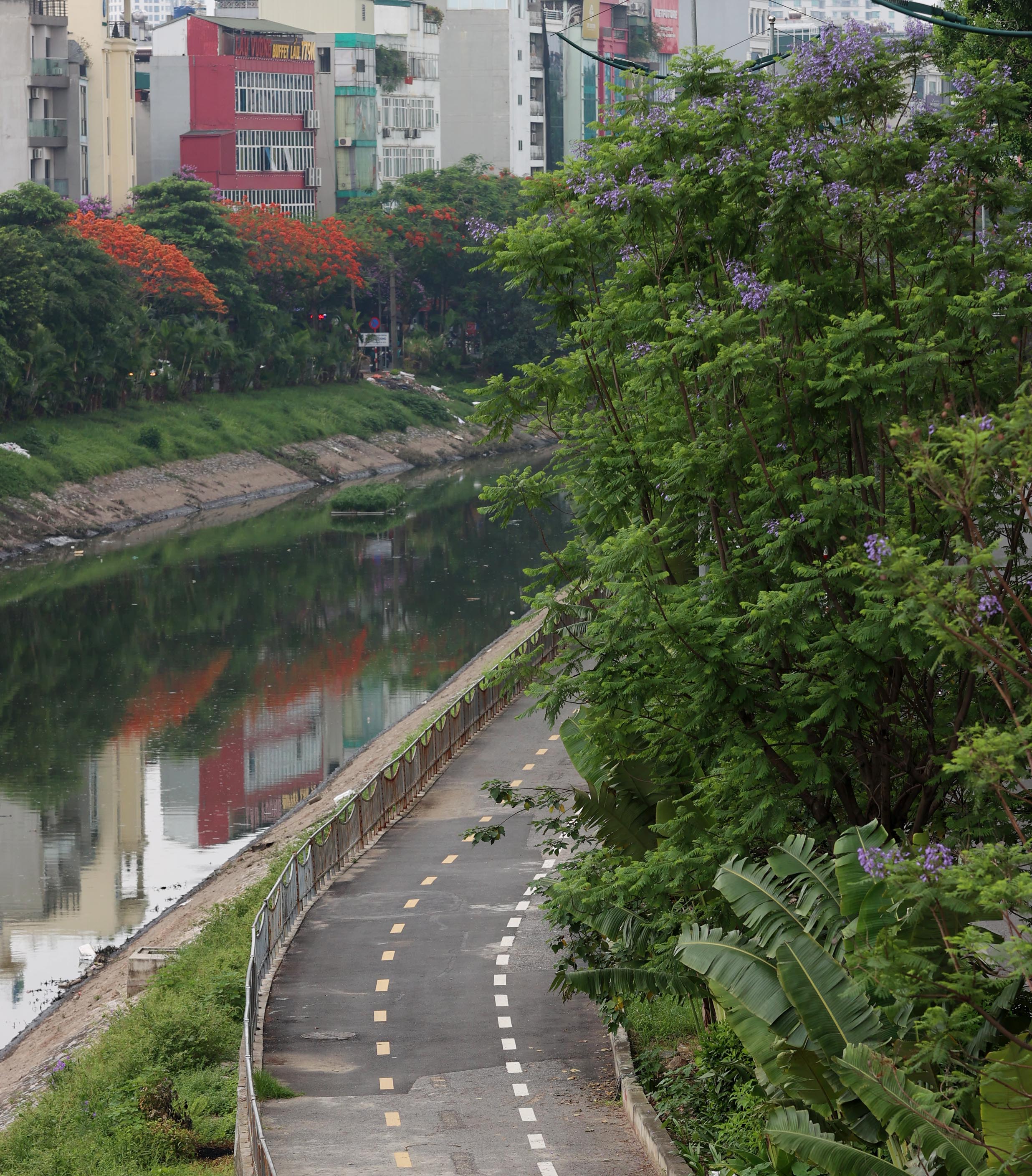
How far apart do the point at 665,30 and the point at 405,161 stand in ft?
138

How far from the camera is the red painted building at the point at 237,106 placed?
112 m

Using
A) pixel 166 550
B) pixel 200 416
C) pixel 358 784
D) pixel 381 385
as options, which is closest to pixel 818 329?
pixel 358 784

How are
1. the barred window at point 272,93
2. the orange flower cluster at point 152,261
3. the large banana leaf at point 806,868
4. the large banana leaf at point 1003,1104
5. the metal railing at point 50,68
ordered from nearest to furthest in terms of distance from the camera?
the large banana leaf at point 1003,1104
the large banana leaf at point 806,868
the orange flower cluster at point 152,261
the metal railing at point 50,68
the barred window at point 272,93

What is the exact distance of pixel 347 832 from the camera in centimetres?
2953

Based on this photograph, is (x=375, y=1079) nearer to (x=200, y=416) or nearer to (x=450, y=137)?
(x=200, y=416)

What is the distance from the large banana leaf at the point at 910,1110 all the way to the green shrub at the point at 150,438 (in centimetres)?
7439

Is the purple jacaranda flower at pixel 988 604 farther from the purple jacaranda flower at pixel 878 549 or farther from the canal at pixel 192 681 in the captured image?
the canal at pixel 192 681

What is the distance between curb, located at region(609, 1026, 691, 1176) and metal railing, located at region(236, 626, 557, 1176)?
3.55 m

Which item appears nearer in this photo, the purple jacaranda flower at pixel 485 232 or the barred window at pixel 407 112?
the purple jacaranda flower at pixel 485 232

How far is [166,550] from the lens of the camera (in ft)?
237

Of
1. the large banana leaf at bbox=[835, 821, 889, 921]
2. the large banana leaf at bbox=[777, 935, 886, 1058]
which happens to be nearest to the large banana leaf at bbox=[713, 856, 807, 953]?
the large banana leaf at bbox=[777, 935, 886, 1058]

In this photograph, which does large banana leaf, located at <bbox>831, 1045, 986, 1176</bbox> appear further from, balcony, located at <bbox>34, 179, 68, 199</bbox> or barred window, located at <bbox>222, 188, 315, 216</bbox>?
barred window, located at <bbox>222, 188, 315, 216</bbox>

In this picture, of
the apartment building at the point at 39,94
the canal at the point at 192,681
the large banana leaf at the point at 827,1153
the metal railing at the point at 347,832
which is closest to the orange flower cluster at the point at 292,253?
the apartment building at the point at 39,94

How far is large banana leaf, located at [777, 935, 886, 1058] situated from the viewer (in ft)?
42.4
